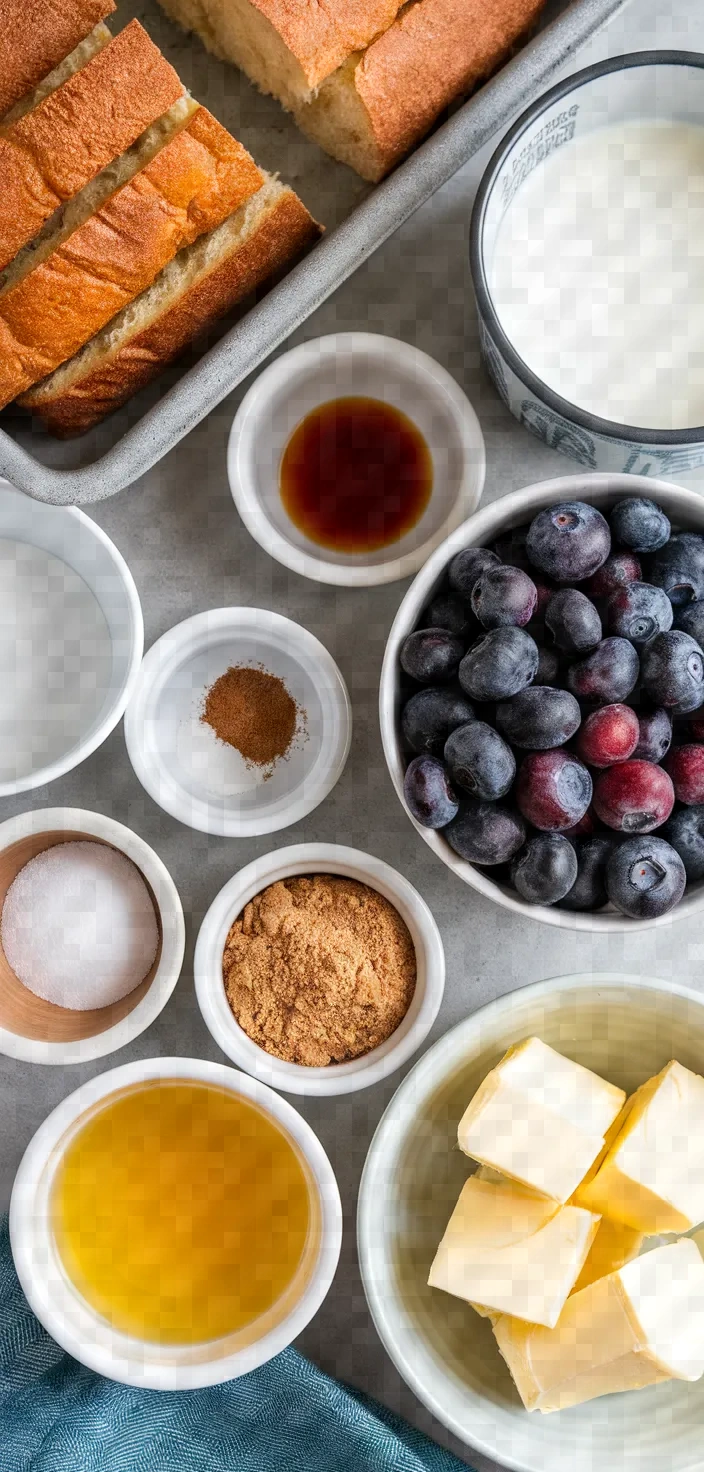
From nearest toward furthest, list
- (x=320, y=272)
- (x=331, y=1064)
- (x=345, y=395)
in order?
1. (x=320, y=272)
2. (x=331, y=1064)
3. (x=345, y=395)

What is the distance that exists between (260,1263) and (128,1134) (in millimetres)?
207

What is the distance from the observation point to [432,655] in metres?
1.04

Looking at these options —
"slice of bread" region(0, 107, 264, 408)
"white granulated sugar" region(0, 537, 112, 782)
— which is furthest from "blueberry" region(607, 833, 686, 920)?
"slice of bread" region(0, 107, 264, 408)

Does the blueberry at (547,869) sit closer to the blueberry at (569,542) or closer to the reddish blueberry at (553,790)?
the reddish blueberry at (553,790)

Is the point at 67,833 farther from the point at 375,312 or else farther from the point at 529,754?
the point at 375,312

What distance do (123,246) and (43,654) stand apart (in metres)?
0.46

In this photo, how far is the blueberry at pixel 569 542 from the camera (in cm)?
102

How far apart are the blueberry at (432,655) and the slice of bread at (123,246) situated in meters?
0.46

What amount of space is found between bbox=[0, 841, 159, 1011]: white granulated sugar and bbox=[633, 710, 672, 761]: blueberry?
0.58 metres

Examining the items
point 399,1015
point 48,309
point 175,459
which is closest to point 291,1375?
point 399,1015

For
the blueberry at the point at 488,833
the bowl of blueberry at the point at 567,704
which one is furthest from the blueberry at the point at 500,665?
the blueberry at the point at 488,833

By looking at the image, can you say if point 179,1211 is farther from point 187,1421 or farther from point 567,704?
point 567,704

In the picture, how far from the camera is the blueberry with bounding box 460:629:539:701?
987mm

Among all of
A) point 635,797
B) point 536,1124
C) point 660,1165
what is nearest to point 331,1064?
point 536,1124
